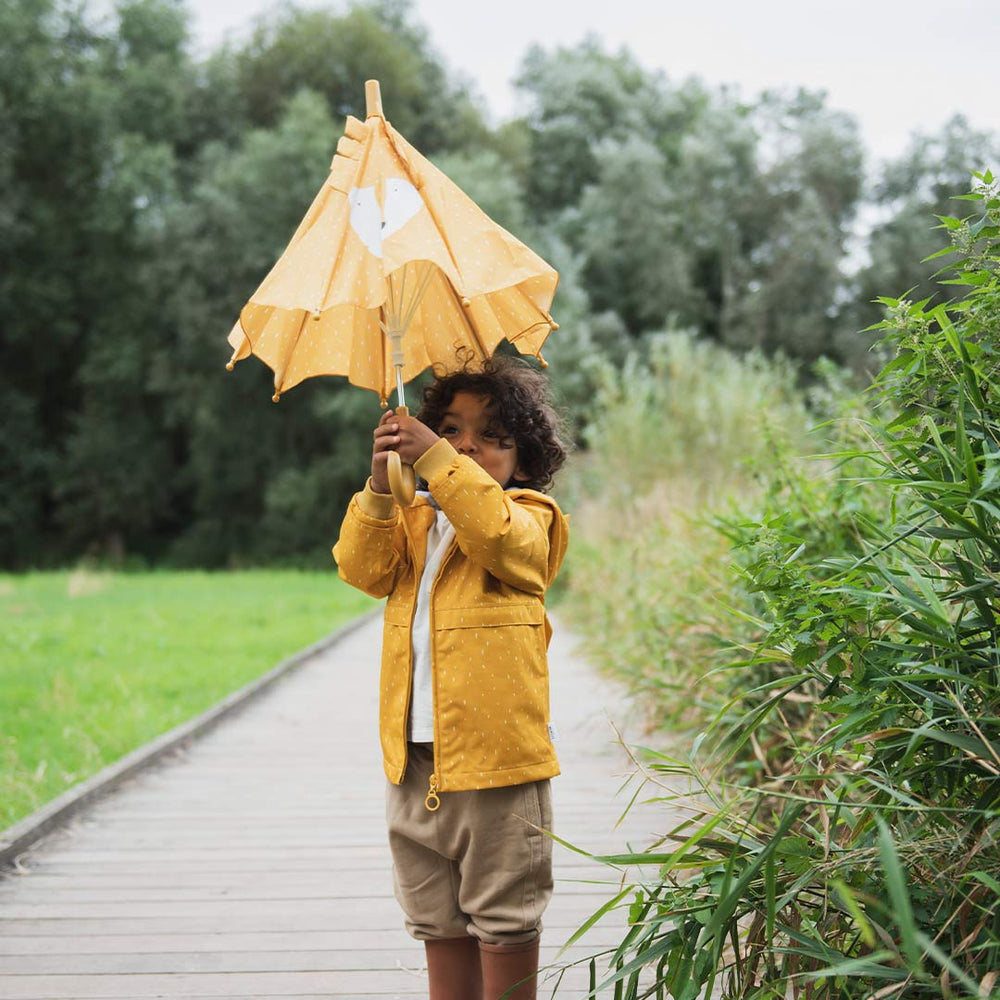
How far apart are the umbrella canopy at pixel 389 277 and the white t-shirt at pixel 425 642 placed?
1.06 ft

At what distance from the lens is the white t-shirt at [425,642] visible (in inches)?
77.9

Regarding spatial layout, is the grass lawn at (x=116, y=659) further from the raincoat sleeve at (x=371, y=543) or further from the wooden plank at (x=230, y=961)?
the raincoat sleeve at (x=371, y=543)

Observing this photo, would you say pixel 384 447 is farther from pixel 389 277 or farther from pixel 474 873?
pixel 474 873

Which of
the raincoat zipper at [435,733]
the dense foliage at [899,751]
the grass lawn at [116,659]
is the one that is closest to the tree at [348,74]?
the grass lawn at [116,659]

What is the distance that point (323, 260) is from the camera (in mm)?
2021

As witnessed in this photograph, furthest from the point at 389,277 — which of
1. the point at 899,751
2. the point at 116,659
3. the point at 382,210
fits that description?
the point at 116,659

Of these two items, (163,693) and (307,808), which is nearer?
(307,808)

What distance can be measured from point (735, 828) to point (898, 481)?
69 centimetres

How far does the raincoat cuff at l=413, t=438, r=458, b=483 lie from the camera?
1870 millimetres

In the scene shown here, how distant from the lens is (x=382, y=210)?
196cm

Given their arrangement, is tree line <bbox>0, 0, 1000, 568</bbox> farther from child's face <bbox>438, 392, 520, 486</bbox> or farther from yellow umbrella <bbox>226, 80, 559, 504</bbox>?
child's face <bbox>438, 392, 520, 486</bbox>

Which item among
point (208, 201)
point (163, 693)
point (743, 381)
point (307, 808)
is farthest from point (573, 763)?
point (208, 201)

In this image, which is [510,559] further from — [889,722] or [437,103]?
[437,103]

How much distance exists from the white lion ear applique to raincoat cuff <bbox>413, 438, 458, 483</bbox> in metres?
0.38
